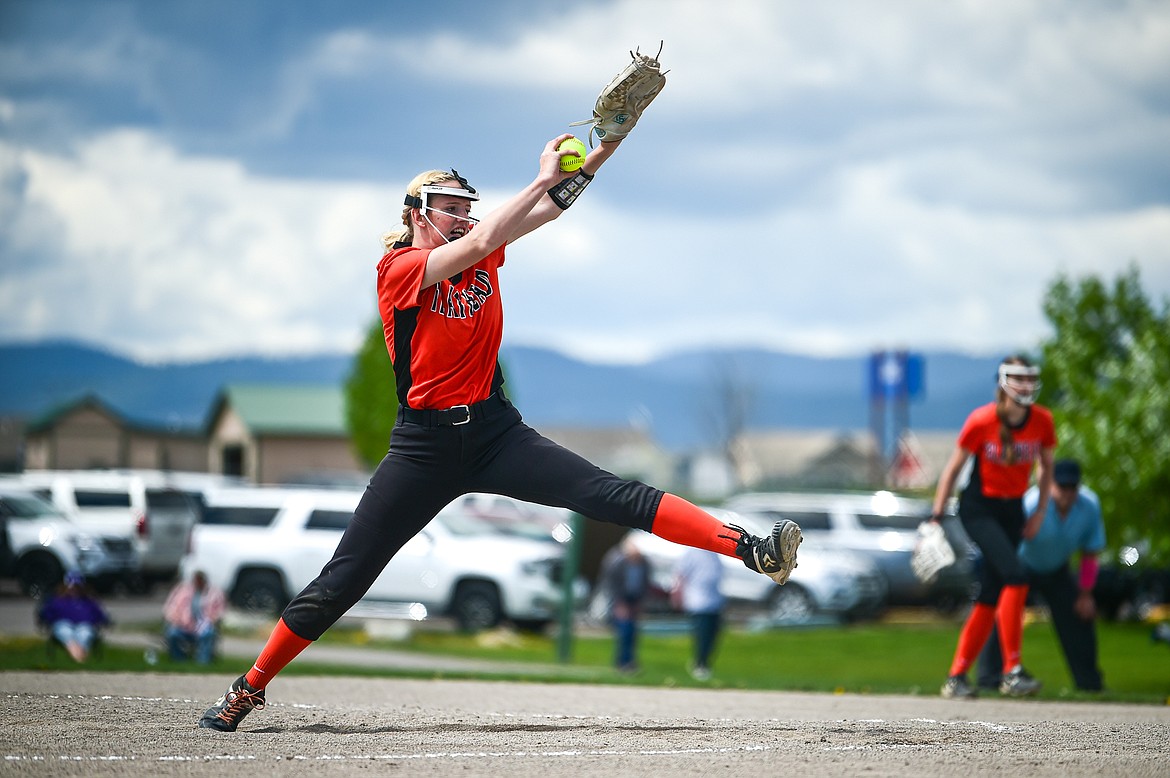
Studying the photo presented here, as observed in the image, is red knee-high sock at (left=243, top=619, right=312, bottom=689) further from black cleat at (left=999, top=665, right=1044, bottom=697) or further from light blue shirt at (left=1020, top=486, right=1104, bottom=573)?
light blue shirt at (left=1020, top=486, right=1104, bottom=573)

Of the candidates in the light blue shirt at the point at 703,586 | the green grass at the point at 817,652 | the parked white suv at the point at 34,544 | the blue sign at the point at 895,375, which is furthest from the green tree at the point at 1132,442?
the blue sign at the point at 895,375

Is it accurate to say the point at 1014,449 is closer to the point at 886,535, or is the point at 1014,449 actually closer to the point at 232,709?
the point at 232,709

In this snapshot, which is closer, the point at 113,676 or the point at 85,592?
the point at 113,676

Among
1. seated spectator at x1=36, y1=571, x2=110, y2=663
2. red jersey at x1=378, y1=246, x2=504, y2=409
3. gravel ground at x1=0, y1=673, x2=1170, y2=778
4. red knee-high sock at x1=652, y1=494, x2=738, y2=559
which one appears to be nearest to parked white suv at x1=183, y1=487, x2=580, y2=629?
seated spectator at x1=36, y1=571, x2=110, y2=663

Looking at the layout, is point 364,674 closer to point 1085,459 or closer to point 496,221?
point 496,221

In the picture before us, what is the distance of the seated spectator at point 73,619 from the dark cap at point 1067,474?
11240 millimetres

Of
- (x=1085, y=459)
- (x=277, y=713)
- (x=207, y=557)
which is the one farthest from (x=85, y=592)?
(x=1085, y=459)

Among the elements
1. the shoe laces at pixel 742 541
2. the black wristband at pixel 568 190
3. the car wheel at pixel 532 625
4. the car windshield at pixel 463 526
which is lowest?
the car wheel at pixel 532 625

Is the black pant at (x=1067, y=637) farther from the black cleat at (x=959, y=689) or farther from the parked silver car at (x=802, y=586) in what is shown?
the parked silver car at (x=802, y=586)

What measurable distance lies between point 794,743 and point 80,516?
88.5 feet

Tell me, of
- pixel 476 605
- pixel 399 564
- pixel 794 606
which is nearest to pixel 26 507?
pixel 399 564

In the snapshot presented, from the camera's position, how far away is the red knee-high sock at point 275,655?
21.8ft

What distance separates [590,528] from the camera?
106 ft

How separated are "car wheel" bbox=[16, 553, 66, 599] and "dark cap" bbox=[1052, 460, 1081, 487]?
21591 mm
